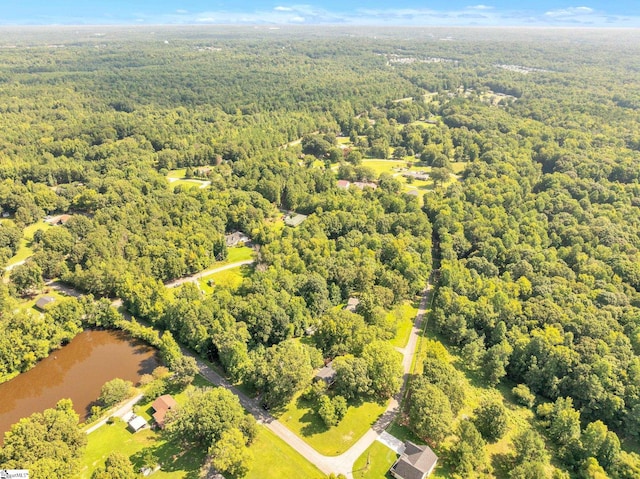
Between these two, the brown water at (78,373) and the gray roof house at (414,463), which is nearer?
the gray roof house at (414,463)

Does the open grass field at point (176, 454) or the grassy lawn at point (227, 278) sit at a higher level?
the grassy lawn at point (227, 278)

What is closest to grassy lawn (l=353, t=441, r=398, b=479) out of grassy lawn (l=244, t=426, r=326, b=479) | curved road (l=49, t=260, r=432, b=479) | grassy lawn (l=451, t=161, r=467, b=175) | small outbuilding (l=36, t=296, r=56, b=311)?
curved road (l=49, t=260, r=432, b=479)

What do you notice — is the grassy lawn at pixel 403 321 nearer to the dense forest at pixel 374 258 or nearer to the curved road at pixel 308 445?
the dense forest at pixel 374 258

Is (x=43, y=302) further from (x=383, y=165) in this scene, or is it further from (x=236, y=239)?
(x=383, y=165)

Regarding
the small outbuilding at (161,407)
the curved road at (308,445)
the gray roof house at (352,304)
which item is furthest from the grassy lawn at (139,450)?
the gray roof house at (352,304)

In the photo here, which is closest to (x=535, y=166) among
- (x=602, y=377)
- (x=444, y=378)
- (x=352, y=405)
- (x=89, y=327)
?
(x=602, y=377)

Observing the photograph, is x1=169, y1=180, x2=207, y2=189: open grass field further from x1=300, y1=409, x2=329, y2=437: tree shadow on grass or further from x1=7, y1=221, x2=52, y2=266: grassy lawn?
x1=300, y1=409, x2=329, y2=437: tree shadow on grass
